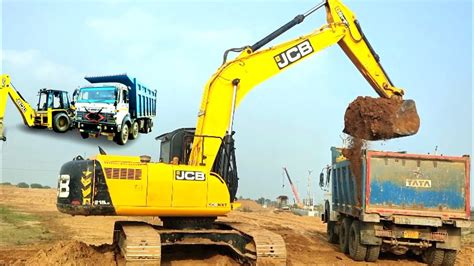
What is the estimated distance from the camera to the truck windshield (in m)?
12.0

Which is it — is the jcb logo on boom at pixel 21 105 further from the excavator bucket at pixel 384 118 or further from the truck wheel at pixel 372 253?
the truck wheel at pixel 372 253

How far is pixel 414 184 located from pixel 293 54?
4.57 m

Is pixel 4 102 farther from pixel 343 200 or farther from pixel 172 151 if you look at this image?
pixel 343 200

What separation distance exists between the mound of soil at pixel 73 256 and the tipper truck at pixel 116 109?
9.72 ft

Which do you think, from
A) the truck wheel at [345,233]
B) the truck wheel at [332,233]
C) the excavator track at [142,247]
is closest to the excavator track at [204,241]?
the excavator track at [142,247]

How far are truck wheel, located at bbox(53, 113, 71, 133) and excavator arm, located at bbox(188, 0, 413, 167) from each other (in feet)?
9.33

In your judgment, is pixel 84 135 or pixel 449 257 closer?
pixel 84 135

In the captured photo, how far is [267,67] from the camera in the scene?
13.5m

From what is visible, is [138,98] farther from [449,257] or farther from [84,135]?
[449,257]

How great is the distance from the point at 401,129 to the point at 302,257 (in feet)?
14.2

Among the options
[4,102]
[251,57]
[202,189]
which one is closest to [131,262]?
[202,189]

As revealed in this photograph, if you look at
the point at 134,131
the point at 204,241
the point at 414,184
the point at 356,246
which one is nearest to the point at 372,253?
the point at 356,246

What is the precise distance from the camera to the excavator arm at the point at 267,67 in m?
12.7

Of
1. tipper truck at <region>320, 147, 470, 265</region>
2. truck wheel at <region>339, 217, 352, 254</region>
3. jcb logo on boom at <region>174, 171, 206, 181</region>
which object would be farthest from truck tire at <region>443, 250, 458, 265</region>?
jcb logo on boom at <region>174, 171, 206, 181</region>
